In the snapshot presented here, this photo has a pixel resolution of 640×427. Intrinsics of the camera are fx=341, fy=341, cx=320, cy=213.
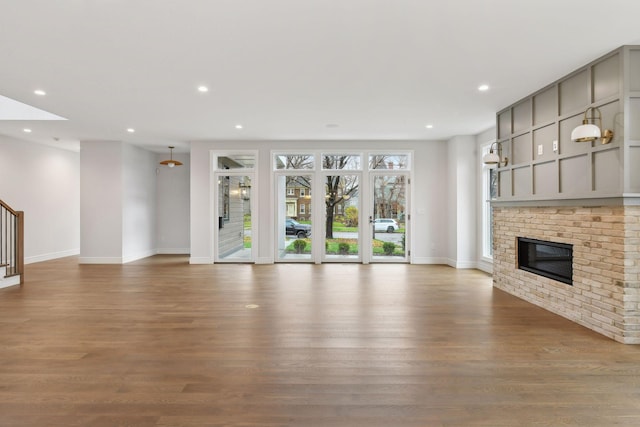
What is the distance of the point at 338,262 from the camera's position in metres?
7.68

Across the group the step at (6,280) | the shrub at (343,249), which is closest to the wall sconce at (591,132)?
the shrub at (343,249)

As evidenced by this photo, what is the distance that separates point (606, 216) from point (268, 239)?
19.2 feet

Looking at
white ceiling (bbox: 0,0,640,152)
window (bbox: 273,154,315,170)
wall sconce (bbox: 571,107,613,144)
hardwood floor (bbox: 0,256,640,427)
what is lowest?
hardwood floor (bbox: 0,256,640,427)

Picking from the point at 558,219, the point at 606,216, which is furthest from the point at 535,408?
the point at 558,219

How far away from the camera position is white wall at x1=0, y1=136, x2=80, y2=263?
7.33 metres

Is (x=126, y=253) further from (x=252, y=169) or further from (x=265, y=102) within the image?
A: (x=265, y=102)

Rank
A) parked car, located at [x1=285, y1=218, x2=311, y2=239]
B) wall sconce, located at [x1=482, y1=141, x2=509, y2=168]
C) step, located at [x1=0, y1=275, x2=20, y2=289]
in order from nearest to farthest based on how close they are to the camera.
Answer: wall sconce, located at [x1=482, y1=141, x2=509, y2=168], step, located at [x1=0, y1=275, x2=20, y2=289], parked car, located at [x1=285, y1=218, x2=311, y2=239]

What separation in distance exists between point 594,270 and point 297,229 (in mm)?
5387

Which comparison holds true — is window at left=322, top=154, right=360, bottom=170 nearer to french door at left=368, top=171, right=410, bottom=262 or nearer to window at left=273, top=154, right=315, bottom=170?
window at left=273, top=154, right=315, bottom=170

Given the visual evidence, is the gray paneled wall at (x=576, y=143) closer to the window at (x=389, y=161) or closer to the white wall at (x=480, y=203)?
the white wall at (x=480, y=203)

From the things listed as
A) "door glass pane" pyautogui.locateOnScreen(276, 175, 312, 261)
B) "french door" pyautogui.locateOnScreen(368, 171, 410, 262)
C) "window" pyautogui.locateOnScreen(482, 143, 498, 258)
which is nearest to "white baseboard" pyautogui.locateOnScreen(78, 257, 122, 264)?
"door glass pane" pyautogui.locateOnScreen(276, 175, 312, 261)

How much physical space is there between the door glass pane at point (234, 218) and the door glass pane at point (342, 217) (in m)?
1.79

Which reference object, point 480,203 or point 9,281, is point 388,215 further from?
point 9,281

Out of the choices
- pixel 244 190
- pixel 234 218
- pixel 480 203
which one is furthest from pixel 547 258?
pixel 234 218
